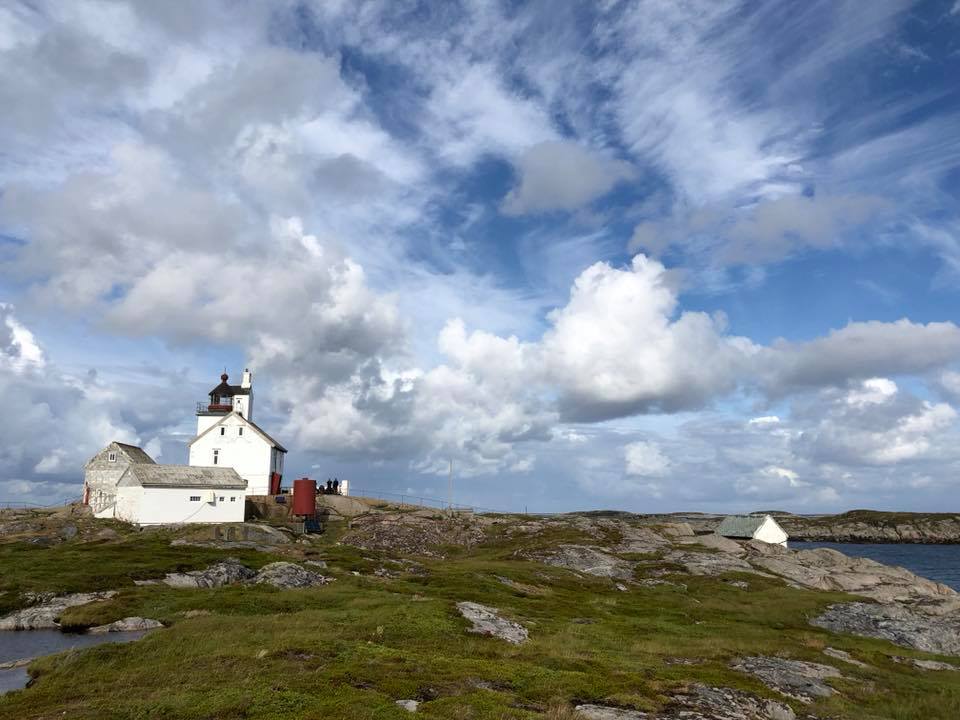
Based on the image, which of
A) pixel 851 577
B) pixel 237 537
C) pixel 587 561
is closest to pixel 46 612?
pixel 237 537

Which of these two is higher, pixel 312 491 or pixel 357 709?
pixel 312 491

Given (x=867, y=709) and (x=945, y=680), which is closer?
(x=867, y=709)

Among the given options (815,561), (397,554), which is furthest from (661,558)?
(397,554)

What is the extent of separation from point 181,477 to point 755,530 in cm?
8621

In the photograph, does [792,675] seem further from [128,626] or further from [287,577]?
[128,626]

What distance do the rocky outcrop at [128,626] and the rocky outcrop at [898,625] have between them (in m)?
49.3

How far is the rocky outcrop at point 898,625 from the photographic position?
49531mm

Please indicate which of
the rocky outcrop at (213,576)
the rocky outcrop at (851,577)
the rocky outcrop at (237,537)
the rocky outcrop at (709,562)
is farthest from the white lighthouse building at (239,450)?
the rocky outcrop at (851,577)

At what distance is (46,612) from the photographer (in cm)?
4184

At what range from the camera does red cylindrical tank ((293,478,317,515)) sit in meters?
93.8

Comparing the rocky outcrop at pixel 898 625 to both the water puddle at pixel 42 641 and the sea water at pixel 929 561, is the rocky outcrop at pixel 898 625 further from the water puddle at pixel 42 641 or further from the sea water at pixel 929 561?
the sea water at pixel 929 561

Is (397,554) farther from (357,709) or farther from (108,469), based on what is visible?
(357,709)

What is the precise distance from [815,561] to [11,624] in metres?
88.7

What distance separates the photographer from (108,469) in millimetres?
91062
